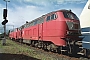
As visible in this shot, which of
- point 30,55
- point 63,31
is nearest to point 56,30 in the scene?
point 63,31

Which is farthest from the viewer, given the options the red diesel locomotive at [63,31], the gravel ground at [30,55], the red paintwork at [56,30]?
the red paintwork at [56,30]

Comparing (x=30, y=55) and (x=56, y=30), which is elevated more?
(x=56, y=30)

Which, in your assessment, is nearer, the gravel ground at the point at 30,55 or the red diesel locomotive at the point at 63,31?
the gravel ground at the point at 30,55

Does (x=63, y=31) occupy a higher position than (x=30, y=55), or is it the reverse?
(x=63, y=31)

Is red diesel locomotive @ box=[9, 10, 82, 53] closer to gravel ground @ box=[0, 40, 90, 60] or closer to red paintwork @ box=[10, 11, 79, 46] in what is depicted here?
red paintwork @ box=[10, 11, 79, 46]

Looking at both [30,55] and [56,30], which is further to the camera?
[56,30]

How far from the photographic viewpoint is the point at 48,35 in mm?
15367

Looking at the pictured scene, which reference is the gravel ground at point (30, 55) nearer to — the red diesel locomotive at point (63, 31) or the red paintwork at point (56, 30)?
the red diesel locomotive at point (63, 31)

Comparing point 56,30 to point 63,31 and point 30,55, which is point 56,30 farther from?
point 30,55

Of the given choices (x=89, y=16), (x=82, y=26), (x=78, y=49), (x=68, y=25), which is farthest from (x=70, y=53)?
(x=89, y=16)

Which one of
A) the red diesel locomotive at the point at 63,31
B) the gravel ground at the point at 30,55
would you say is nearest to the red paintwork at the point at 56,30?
the red diesel locomotive at the point at 63,31

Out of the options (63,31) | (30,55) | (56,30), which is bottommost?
(30,55)

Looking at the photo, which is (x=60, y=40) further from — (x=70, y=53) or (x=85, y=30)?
(x=85, y=30)

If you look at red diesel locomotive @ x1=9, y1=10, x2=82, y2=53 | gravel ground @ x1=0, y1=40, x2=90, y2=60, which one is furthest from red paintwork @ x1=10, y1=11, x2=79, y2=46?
gravel ground @ x1=0, y1=40, x2=90, y2=60
